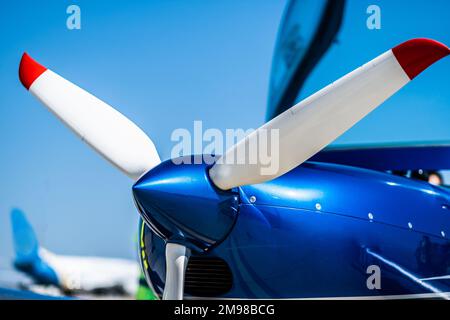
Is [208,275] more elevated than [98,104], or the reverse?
[98,104]

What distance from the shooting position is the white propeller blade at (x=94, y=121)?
1.45m

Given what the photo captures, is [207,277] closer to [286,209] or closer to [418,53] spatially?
[286,209]

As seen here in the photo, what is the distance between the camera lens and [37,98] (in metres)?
1.58

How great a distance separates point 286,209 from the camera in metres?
1.33

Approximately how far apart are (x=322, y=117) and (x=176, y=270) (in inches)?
18.2

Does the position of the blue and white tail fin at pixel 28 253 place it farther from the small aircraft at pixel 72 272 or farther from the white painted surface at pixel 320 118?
the white painted surface at pixel 320 118

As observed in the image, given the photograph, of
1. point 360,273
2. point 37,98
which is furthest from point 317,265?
→ point 37,98

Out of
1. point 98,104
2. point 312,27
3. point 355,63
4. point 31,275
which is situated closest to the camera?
point 98,104

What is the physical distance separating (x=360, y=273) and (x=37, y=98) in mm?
940

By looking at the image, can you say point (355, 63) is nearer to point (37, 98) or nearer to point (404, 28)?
point (404, 28)

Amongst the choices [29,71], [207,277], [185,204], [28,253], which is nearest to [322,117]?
[185,204]

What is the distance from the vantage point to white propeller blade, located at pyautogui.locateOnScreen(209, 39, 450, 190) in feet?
3.54

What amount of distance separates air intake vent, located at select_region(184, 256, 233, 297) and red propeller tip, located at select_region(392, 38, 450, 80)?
581 millimetres

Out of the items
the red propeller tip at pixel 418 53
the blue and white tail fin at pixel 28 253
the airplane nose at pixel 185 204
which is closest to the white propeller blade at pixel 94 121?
the airplane nose at pixel 185 204
